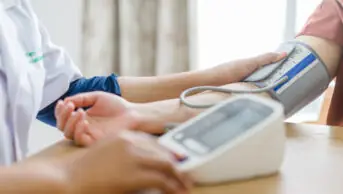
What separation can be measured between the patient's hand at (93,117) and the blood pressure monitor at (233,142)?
180mm

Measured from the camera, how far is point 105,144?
570 mm

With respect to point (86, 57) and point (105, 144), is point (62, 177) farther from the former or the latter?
point (86, 57)

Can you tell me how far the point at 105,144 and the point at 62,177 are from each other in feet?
0.18

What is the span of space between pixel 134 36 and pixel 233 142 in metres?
1.79

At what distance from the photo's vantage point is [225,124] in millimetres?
664

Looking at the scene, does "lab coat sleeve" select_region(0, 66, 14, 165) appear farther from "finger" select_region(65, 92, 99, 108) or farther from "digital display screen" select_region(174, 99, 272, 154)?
"digital display screen" select_region(174, 99, 272, 154)

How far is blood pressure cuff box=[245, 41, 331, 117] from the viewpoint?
98cm

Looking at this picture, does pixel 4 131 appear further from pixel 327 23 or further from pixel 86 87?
pixel 327 23

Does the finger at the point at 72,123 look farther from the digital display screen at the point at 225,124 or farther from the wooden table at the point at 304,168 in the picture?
the digital display screen at the point at 225,124

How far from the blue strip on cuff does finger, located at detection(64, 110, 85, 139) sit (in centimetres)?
35

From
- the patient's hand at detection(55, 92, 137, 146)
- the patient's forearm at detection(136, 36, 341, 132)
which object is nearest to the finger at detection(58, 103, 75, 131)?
the patient's hand at detection(55, 92, 137, 146)

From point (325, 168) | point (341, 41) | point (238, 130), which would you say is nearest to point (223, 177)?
point (238, 130)

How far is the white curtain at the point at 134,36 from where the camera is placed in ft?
7.73

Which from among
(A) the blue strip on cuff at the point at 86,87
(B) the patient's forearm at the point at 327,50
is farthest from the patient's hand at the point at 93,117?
(B) the patient's forearm at the point at 327,50
